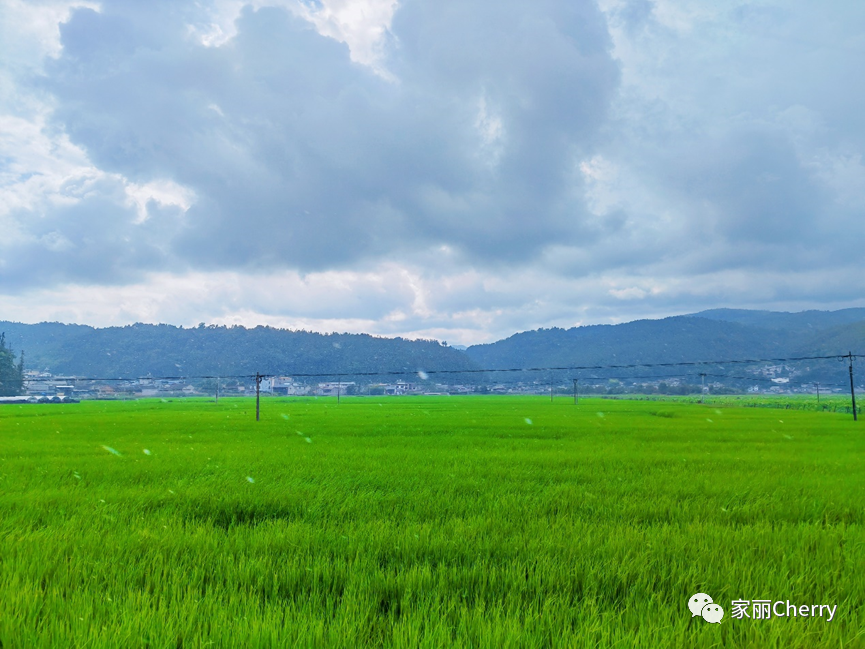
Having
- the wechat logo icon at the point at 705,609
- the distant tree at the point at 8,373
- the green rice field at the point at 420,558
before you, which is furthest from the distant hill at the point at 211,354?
the wechat logo icon at the point at 705,609

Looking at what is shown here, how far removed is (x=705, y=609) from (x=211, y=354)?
18808cm

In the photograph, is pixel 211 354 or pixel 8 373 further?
pixel 211 354

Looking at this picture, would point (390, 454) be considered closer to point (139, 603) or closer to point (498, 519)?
point (498, 519)

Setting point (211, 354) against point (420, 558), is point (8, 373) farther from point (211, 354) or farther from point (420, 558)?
A: point (420, 558)

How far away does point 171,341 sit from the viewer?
178 m

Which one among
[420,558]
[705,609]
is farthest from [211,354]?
[705,609]

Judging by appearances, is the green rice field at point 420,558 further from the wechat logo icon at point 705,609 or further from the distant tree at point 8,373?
the distant tree at point 8,373

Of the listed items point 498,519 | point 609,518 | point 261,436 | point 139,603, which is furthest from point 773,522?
point 261,436

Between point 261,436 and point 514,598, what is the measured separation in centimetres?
1754

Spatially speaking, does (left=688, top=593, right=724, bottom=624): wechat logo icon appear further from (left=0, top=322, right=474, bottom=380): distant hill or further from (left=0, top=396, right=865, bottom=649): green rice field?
(left=0, top=322, right=474, bottom=380): distant hill

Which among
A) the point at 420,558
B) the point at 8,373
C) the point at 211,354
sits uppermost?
the point at 211,354

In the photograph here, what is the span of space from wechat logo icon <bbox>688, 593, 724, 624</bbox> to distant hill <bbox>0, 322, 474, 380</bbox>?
162 m

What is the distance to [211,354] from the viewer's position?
169 m

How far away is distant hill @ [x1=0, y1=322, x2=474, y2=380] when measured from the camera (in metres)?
161
